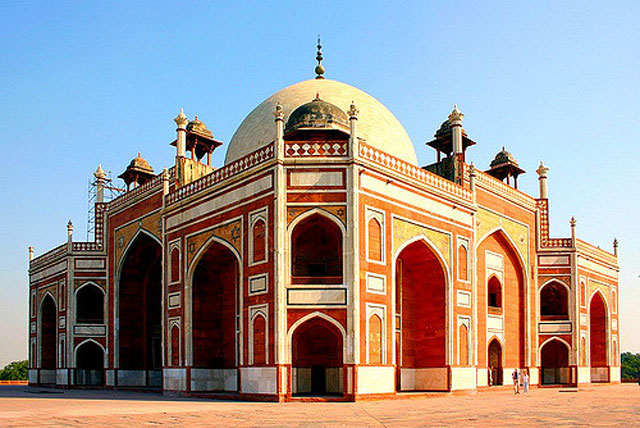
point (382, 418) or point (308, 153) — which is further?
point (308, 153)

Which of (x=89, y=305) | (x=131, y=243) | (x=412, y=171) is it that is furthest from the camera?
(x=89, y=305)

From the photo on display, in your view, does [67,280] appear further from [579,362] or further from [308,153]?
[579,362]

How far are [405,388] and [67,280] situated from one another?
15.9 metres

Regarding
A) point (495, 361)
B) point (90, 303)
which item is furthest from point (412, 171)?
point (90, 303)

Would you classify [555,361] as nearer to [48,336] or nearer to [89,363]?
[89,363]

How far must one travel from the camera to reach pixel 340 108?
75.3 feet

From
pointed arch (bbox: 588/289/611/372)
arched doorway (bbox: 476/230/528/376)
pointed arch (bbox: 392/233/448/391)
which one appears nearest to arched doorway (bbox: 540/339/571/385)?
arched doorway (bbox: 476/230/528/376)

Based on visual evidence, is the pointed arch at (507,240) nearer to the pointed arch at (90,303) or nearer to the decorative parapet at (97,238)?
the pointed arch at (90,303)

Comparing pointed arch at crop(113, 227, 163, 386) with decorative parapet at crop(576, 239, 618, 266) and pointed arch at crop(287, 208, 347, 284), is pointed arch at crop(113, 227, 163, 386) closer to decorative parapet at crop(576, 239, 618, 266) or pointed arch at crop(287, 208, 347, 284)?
pointed arch at crop(287, 208, 347, 284)

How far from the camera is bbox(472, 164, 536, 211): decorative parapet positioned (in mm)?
24995

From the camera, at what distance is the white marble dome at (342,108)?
23219 mm

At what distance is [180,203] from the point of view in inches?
858

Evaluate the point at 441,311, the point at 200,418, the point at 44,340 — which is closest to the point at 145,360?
the point at 44,340

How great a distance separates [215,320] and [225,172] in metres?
4.89
